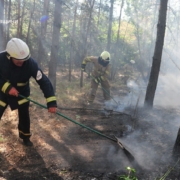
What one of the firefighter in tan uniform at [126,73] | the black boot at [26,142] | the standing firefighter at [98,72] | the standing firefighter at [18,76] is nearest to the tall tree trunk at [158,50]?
the standing firefighter at [98,72]

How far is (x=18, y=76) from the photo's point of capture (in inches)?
148

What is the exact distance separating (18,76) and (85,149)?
2078mm

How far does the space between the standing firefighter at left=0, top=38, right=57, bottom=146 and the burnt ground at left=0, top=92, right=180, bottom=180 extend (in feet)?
3.01

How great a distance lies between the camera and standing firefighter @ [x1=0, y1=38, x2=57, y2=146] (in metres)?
3.53

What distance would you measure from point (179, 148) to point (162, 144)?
69cm

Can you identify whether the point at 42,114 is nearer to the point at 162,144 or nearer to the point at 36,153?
the point at 36,153

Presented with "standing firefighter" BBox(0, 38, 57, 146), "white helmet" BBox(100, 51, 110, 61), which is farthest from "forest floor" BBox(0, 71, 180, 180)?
"white helmet" BBox(100, 51, 110, 61)

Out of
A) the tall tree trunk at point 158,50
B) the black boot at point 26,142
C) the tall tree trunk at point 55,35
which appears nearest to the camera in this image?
the black boot at point 26,142

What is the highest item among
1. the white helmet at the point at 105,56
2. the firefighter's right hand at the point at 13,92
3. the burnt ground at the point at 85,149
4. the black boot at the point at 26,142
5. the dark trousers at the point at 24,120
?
the white helmet at the point at 105,56

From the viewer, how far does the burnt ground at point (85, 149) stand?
11.3ft

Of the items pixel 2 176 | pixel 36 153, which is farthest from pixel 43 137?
pixel 2 176

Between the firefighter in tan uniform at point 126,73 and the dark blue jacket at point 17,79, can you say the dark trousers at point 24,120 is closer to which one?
the dark blue jacket at point 17,79

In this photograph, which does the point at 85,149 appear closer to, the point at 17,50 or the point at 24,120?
the point at 24,120

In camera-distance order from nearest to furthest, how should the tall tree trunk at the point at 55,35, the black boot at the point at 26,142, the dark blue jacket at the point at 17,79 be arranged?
the dark blue jacket at the point at 17,79, the black boot at the point at 26,142, the tall tree trunk at the point at 55,35
